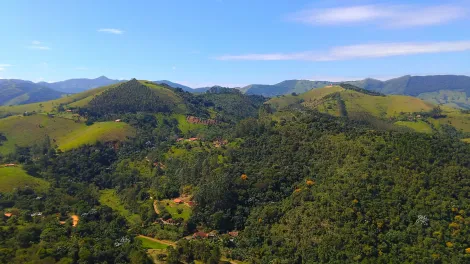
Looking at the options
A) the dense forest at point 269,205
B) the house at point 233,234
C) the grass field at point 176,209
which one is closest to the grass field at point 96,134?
the dense forest at point 269,205

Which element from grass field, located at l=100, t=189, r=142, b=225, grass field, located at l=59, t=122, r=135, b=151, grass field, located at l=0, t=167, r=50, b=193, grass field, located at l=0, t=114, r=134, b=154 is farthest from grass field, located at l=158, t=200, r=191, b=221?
grass field, located at l=0, t=114, r=134, b=154

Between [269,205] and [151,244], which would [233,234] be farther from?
[151,244]

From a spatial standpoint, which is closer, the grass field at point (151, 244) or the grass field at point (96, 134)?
the grass field at point (151, 244)

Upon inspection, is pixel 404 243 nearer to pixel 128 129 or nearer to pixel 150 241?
pixel 150 241

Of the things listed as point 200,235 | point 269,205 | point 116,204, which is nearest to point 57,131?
point 116,204

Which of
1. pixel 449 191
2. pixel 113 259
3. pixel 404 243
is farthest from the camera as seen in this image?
pixel 449 191

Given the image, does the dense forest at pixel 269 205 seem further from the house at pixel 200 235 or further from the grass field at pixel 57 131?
the grass field at pixel 57 131

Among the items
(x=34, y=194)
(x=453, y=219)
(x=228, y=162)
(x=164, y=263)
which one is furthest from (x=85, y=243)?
(x=453, y=219)
